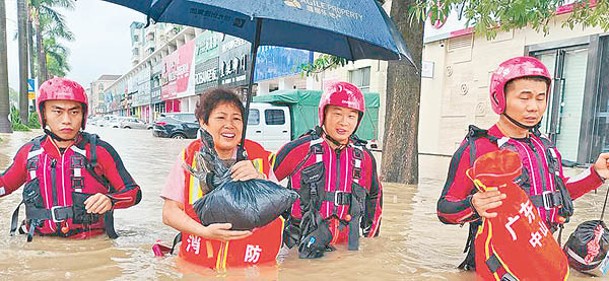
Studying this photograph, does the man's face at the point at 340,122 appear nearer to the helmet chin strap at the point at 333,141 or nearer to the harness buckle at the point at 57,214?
the helmet chin strap at the point at 333,141

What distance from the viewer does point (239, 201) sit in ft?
7.64

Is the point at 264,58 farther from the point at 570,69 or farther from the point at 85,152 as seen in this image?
the point at 85,152

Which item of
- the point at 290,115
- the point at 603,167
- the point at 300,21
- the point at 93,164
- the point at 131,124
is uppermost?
the point at 300,21

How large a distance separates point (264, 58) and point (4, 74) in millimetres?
14486

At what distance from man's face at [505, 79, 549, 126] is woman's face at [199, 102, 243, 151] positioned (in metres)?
1.55

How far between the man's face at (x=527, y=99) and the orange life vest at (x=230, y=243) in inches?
57.9

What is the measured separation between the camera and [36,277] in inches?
110

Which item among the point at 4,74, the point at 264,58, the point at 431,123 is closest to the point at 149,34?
the point at 264,58

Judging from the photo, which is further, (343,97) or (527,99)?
(343,97)

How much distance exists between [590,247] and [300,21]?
2.30 meters

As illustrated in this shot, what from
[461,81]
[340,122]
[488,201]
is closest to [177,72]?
[461,81]

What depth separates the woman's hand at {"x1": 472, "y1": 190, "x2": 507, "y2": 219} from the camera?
7.20 ft

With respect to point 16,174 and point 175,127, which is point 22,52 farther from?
point 16,174

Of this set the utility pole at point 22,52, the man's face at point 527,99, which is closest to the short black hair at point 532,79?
the man's face at point 527,99
